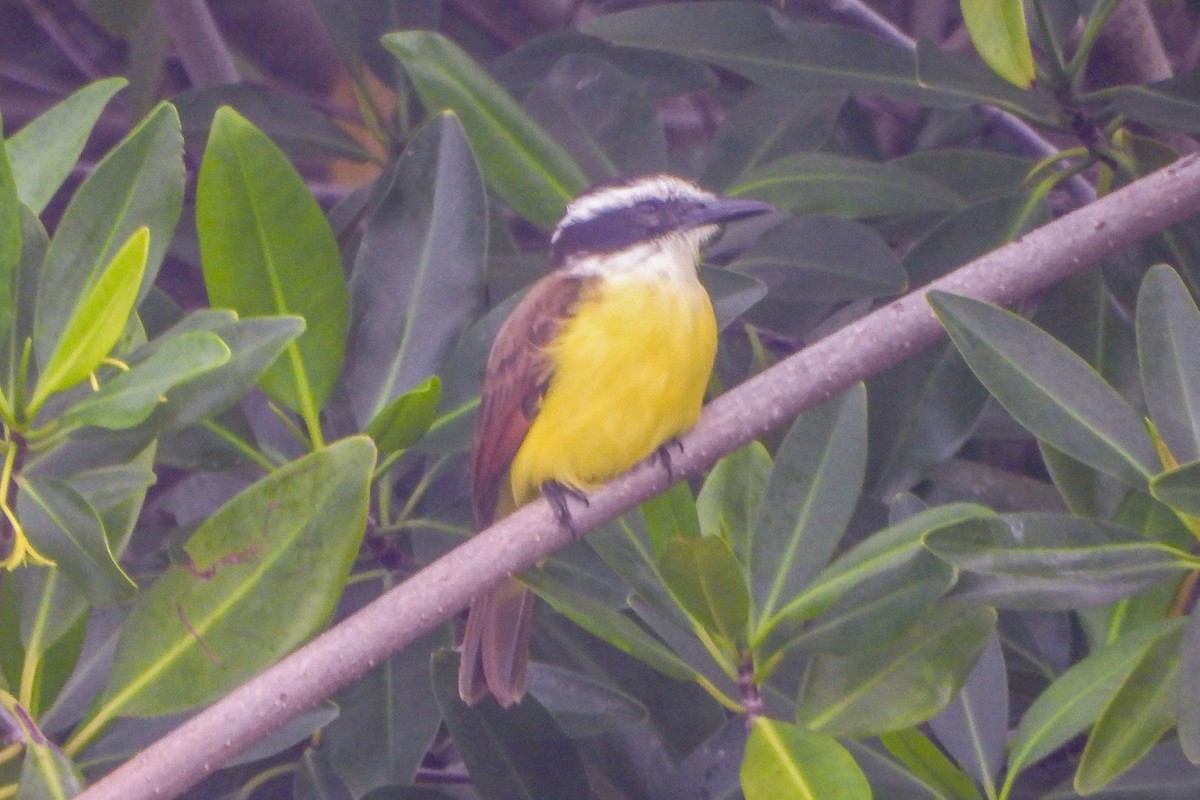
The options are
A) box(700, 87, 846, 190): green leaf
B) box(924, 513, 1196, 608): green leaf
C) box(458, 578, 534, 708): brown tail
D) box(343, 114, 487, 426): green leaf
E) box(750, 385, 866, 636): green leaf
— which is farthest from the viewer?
box(700, 87, 846, 190): green leaf

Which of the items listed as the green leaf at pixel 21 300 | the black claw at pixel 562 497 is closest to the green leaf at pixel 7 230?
the green leaf at pixel 21 300

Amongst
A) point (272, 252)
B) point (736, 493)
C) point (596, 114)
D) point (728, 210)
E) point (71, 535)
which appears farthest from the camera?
point (596, 114)

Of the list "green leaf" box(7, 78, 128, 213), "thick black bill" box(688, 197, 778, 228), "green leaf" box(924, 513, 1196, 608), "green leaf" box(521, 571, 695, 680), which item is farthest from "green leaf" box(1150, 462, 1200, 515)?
"green leaf" box(7, 78, 128, 213)

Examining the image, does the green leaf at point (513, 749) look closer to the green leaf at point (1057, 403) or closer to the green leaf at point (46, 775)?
the green leaf at point (46, 775)

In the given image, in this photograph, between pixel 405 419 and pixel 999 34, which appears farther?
pixel 999 34

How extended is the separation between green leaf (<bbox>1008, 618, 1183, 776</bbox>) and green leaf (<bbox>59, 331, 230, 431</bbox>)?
113 cm

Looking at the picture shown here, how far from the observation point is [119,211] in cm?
182

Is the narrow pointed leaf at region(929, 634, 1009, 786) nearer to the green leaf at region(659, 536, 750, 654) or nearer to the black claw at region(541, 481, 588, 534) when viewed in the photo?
the green leaf at region(659, 536, 750, 654)

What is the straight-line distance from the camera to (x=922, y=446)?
2.31 meters

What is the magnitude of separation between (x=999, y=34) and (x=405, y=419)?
1114 millimetres

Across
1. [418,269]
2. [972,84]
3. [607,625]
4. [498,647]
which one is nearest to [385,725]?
[498,647]

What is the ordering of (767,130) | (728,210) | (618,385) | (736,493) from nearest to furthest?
(736,493), (618,385), (728,210), (767,130)

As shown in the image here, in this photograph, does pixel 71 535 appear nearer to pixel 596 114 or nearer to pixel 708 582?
pixel 708 582

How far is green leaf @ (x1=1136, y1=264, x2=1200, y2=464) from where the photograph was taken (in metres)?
1.79
